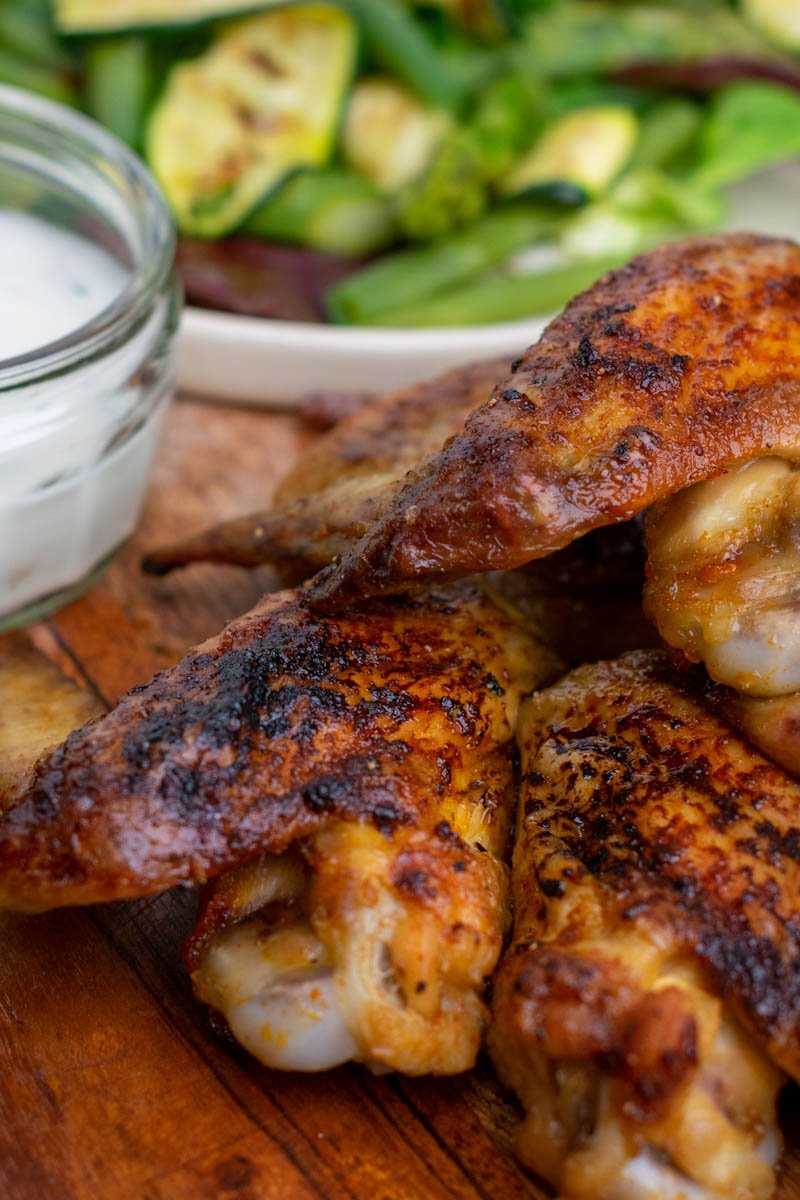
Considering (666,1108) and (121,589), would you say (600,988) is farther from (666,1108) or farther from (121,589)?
(121,589)

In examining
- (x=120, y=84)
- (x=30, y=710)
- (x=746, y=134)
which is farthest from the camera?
(x=746, y=134)

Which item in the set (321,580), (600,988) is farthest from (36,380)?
(600,988)

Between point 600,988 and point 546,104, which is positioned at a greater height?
point 600,988

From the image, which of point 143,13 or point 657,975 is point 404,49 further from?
point 657,975

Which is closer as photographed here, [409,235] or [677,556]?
[677,556]

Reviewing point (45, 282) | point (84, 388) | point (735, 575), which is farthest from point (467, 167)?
point (735, 575)

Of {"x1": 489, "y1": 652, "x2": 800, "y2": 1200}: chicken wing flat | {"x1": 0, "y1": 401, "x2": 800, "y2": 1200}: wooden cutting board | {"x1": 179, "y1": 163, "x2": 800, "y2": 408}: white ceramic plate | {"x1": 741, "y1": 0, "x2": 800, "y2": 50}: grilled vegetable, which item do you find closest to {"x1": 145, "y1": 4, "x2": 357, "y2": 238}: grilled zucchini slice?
{"x1": 179, "y1": 163, "x2": 800, "y2": 408}: white ceramic plate
